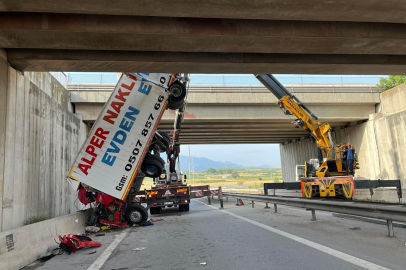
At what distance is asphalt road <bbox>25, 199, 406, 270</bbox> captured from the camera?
4883 mm

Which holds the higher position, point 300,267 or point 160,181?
point 160,181

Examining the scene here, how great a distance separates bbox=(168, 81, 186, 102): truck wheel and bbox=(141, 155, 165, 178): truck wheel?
7.32 feet

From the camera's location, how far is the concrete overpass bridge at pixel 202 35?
18.1ft

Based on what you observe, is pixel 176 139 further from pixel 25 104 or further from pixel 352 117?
pixel 352 117

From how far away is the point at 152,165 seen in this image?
37.7 feet

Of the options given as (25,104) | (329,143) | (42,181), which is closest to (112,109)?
(25,104)

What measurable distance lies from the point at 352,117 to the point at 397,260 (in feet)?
61.9

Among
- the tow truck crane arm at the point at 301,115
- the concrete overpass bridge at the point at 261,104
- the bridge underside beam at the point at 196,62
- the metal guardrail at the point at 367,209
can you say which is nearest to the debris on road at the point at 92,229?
the bridge underside beam at the point at 196,62

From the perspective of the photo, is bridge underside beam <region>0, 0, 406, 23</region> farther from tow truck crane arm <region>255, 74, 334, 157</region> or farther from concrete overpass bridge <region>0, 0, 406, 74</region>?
tow truck crane arm <region>255, 74, 334, 157</region>

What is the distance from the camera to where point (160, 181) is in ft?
59.3

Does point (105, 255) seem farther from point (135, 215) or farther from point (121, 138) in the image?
point (135, 215)

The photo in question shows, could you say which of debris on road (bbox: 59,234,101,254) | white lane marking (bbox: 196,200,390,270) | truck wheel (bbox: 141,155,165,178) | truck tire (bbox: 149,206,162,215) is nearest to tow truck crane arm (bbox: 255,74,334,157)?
truck wheel (bbox: 141,155,165,178)

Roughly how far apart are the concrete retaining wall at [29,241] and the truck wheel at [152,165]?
3489mm

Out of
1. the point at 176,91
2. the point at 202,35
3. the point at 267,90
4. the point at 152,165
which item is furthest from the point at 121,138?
the point at 267,90
